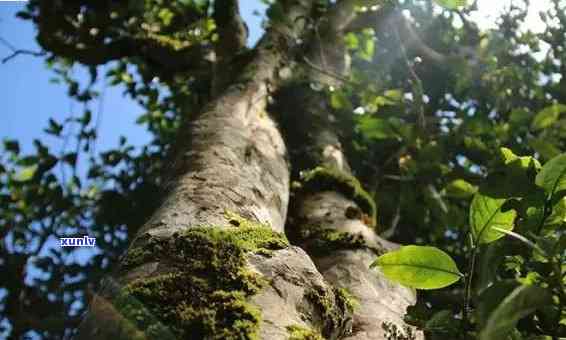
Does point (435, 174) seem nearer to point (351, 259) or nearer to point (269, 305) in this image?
point (351, 259)

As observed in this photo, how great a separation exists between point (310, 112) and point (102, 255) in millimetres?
2423

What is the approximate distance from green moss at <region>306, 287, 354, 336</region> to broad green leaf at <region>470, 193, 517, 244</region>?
0.41 metres

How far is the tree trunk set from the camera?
Answer: 38.6 inches

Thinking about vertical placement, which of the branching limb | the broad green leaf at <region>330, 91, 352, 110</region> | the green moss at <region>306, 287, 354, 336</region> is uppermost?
the branching limb

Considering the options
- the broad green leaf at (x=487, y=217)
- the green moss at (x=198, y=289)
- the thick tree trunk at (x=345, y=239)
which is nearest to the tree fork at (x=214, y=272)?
the green moss at (x=198, y=289)

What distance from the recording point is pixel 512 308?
610 millimetres

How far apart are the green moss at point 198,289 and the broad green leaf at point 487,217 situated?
0.43m

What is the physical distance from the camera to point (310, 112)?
340cm

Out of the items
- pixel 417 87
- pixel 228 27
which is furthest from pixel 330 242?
pixel 228 27

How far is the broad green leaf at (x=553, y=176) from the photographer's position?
85cm

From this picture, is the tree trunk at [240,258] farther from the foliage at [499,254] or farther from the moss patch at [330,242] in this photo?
the foliage at [499,254]

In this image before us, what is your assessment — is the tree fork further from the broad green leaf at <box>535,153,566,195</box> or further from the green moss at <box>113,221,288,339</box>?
the broad green leaf at <box>535,153,566,195</box>

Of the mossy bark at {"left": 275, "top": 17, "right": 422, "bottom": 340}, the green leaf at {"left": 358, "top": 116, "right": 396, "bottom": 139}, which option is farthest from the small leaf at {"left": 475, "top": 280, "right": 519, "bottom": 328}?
the green leaf at {"left": 358, "top": 116, "right": 396, "bottom": 139}

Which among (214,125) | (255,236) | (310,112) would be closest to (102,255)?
(310,112)
